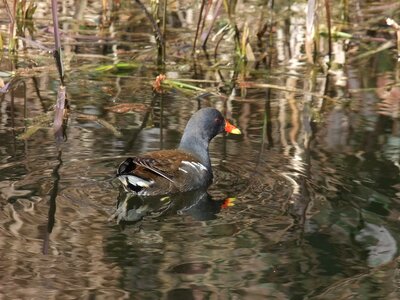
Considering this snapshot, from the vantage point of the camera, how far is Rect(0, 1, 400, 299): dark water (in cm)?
461

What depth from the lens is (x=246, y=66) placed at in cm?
913

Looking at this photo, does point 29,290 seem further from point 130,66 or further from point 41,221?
point 130,66

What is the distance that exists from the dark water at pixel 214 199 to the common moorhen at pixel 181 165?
0.27ft

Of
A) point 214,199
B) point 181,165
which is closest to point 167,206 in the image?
point 214,199

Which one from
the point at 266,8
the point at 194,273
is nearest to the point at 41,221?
the point at 194,273

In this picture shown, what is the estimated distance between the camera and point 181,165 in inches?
239

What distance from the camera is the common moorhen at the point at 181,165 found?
5660 mm

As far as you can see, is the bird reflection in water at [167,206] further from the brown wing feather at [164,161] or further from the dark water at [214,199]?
the brown wing feather at [164,161]

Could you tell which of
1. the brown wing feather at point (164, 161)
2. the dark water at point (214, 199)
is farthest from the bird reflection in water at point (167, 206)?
the brown wing feather at point (164, 161)

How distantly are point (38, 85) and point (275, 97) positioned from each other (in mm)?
1892

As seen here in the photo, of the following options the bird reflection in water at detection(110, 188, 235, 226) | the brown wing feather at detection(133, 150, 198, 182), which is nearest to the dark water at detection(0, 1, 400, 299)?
the bird reflection in water at detection(110, 188, 235, 226)

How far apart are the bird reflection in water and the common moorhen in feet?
0.16

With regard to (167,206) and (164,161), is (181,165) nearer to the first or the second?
(164,161)

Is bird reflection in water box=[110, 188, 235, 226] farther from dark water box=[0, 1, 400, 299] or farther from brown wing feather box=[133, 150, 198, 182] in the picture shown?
brown wing feather box=[133, 150, 198, 182]
